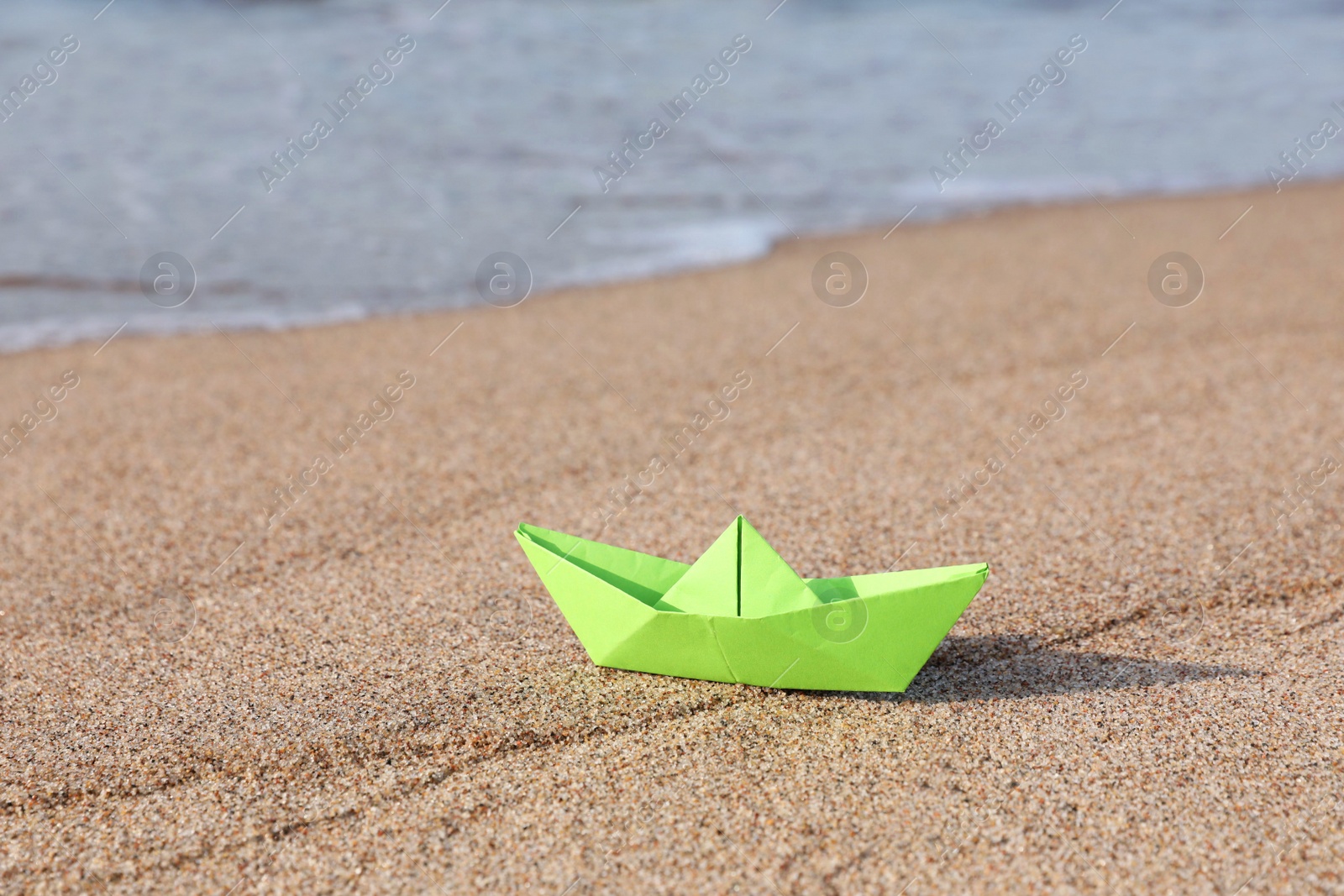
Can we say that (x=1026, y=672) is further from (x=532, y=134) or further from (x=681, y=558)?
(x=532, y=134)

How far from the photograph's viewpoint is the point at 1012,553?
2670 millimetres

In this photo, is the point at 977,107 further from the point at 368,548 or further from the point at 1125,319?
the point at 368,548

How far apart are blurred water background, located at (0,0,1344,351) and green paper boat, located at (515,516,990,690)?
3.26m

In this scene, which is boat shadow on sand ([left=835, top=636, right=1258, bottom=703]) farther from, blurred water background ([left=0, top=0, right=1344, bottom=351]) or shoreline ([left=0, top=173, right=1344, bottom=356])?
blurred water background ([left=0, top=0, right=1344, bottom=351])

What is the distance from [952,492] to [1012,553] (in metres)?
0.40

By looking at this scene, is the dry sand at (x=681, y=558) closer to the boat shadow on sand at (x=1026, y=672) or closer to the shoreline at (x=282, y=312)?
the boat shadow on sand at (x=1026, y=672)

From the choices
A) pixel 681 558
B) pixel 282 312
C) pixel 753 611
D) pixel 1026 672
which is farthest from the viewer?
pixel 282 312

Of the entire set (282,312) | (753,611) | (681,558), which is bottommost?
(681,558)

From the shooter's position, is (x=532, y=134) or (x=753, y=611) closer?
(x=753, y=611)

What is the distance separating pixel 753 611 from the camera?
1898 mm

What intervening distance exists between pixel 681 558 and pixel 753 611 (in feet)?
2.92

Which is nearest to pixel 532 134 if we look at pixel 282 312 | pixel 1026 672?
pixel 282 312

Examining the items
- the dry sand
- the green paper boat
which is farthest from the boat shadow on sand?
the green paper boat

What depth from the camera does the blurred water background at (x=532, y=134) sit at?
18.1ft
